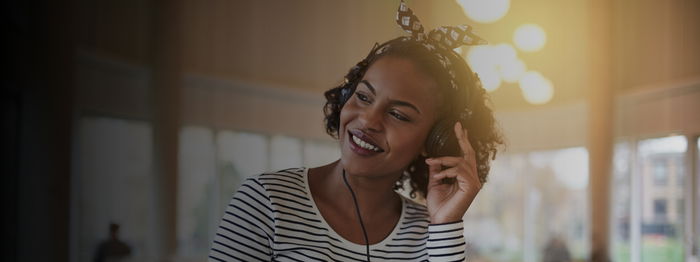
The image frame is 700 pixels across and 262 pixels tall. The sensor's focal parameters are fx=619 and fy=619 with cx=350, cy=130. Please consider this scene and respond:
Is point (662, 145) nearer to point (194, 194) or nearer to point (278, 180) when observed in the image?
point (278, 180)

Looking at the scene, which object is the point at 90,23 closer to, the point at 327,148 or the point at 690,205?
the point at 327,148

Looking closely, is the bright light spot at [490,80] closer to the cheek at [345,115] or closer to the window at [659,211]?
the cheek at [345,115]

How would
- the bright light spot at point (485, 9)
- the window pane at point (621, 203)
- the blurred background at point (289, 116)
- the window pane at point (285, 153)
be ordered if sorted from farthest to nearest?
the window pane at point (621, 203)
the bright light spot at point (485, 9)
the window pane at point (285, 153)
the blurred background at point (289, 116)

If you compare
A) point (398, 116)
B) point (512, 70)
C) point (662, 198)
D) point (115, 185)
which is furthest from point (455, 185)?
point (662, 198)

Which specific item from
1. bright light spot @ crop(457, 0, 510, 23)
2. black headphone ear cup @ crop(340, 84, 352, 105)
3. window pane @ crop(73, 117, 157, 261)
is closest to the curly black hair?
black headphone ear cup @ crop(340, 84, 352, 105)

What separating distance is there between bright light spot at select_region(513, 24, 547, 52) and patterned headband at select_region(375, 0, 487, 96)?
163 millimetres

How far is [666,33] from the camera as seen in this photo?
115 centimetres

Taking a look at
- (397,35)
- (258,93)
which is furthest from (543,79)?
(258,93)

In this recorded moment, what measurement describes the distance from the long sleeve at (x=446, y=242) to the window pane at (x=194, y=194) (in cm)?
29

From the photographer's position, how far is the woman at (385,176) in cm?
77

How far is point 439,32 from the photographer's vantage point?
821 mm

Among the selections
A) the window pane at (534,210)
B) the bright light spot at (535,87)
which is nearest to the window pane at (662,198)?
the window pane at (534,210)

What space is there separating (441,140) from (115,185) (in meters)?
0.41

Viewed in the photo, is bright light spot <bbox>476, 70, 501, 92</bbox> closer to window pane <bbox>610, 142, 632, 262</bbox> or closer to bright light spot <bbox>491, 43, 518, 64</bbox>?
bright light spot <bbox>491, 43, 518, 64</bbox>
